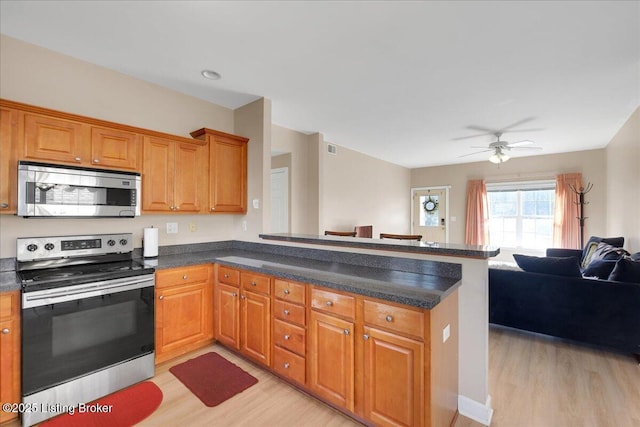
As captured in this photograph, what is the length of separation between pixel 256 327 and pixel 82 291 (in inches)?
49.7

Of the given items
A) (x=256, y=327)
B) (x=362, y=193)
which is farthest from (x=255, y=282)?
(x=362, y=193)

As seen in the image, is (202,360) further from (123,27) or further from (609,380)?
(609,380)

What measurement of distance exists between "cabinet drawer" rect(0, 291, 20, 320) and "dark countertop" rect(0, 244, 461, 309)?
2.4 inches

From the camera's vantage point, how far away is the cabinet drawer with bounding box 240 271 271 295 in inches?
90.4

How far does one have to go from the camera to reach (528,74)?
2.70 meters

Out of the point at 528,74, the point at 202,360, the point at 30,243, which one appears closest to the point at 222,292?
the point at 202,360

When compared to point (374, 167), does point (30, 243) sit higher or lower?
lower

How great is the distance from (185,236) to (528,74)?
3893 millimetres

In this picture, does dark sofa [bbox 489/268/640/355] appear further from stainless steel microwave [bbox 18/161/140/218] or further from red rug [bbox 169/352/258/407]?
stainless steel microwave [bbox 18/161/140/218]

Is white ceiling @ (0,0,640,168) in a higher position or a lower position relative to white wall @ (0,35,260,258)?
higher

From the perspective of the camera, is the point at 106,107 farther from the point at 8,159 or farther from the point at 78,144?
the point at 8,159

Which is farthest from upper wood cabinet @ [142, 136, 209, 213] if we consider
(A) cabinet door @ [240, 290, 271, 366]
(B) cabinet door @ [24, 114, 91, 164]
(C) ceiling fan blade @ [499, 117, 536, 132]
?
(C) ceiling fan blade @ [499, 117, 536, 132]

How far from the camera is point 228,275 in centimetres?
265

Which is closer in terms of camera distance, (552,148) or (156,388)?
(156,388)
